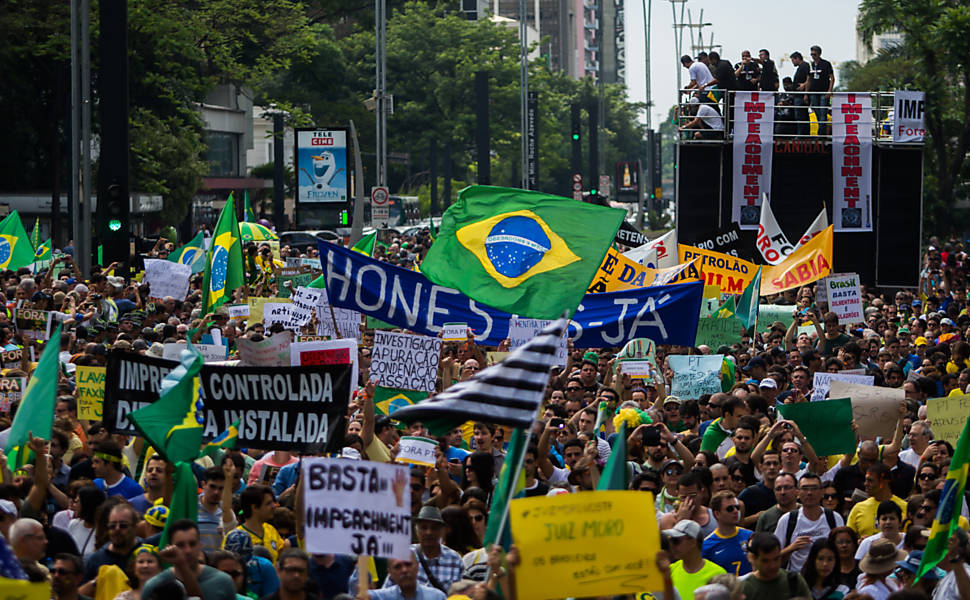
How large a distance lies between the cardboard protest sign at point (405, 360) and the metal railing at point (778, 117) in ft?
45.9

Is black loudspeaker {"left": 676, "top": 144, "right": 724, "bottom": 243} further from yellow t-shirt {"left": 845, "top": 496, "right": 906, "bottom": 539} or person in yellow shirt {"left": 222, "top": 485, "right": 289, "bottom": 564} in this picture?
person in yellow shirt {"left": 222, "top": 485, "right": 289, "bottom": 564}

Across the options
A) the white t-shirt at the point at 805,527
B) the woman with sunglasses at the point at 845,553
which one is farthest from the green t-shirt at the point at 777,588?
the white t-shirt at the point at 805,527

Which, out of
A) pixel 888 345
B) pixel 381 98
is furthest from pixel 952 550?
pixel 381 98

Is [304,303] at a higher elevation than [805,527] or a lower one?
higher

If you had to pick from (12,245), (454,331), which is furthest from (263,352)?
(12,245)

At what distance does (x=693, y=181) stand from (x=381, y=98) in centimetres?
1669

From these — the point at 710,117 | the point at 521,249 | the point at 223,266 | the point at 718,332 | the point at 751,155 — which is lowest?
the point at 718,332

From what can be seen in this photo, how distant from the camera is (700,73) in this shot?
25.6m

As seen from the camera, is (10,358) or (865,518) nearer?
(865,518)

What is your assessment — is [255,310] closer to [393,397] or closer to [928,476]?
[393,397]

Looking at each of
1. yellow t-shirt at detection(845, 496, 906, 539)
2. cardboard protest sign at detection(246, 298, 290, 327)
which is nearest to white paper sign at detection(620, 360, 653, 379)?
yellow t-shirt at detection(845, 496, 906, 539)

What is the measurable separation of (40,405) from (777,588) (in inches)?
163

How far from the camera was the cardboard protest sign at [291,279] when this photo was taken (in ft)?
69.7

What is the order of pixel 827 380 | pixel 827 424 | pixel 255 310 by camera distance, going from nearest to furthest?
1. pixel 827 424
2. pixel 827 380
3. pixel 255 310
